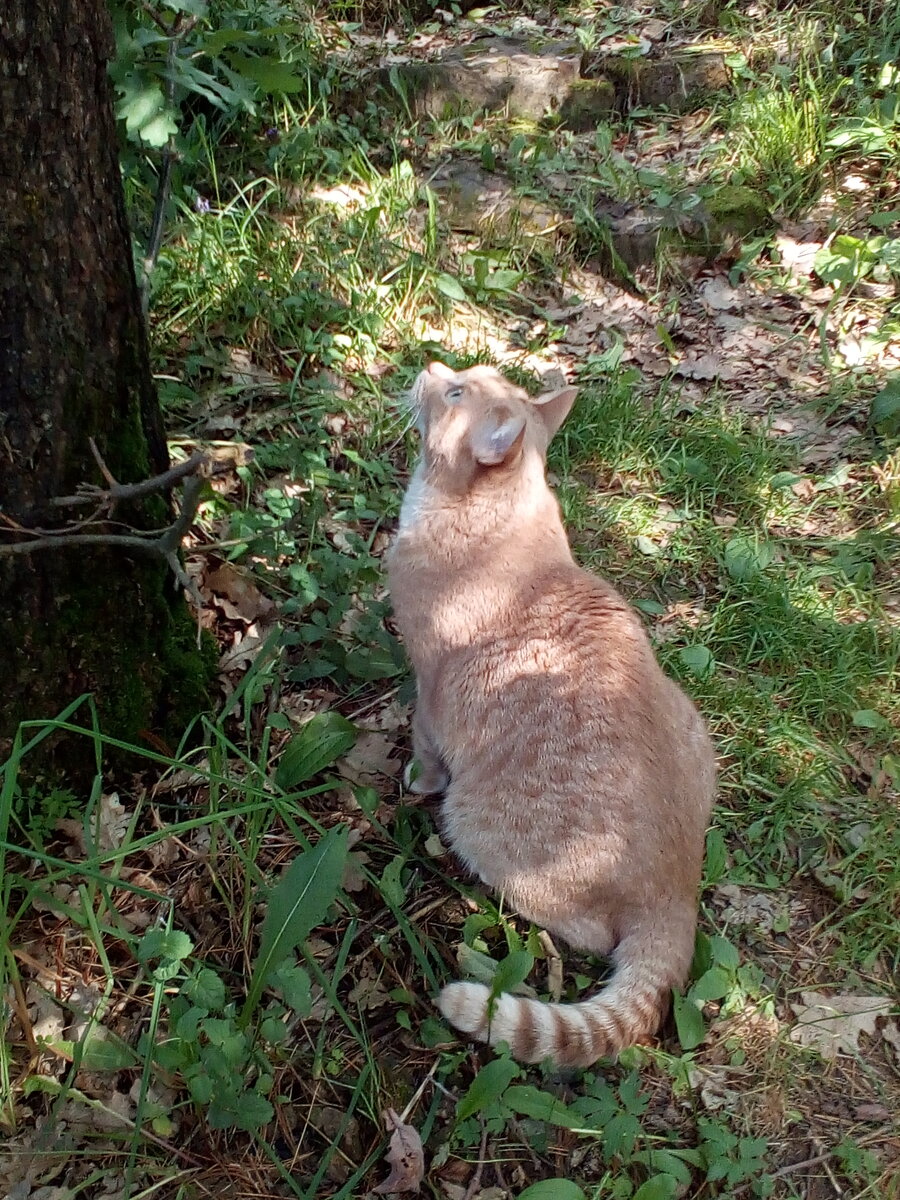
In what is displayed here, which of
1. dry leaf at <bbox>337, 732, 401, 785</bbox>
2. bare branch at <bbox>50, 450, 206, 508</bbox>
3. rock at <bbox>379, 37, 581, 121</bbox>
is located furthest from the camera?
rock at <bbox>379, 37, 581, 121</bbox>

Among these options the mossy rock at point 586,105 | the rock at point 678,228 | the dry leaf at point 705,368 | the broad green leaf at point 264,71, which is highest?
the broad green leaf at point 264,71

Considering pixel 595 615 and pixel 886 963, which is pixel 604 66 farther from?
pixel 886 963

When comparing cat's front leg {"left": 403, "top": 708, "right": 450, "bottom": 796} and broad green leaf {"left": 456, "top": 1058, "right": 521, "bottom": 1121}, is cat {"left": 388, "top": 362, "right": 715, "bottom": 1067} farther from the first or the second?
broad green leaf {"left": 456, "top": 1058, "right": 521, "bottom": 1121}

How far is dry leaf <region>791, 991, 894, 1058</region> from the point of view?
219 cm

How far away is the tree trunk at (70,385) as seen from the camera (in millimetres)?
1817

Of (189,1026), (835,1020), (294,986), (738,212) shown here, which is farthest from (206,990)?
(738,212)

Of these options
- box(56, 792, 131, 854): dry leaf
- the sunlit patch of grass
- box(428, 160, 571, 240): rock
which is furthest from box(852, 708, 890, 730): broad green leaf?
box(428, 160, 571, 240): rock

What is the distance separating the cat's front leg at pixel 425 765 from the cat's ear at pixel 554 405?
1038mm

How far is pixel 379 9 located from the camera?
5770 mm

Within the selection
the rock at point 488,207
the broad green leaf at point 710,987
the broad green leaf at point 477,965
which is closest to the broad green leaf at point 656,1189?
the broad green leaf at point 710,987

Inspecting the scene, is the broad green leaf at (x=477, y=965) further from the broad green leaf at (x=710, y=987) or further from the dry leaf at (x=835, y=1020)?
the dry leaf at (x=835, y=1020)

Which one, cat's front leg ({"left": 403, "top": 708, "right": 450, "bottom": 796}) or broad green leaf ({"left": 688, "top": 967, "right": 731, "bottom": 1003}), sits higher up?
cat's front leg ({"left": 403, "top": 708, "right": 450, "bottom": 796})

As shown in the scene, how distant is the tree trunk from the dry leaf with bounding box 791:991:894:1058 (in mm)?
1876

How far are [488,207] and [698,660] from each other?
2.86m
